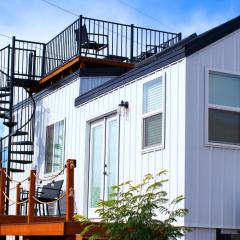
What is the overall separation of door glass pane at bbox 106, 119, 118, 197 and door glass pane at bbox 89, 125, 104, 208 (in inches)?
15.0

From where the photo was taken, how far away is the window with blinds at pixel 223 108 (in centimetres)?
970

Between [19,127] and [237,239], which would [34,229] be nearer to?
[237,239]

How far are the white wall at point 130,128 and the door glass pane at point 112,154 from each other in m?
0.32

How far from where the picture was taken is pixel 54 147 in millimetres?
14594

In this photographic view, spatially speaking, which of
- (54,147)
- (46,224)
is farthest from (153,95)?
(54,147)

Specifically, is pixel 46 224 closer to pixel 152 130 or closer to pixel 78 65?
pixel 152 130

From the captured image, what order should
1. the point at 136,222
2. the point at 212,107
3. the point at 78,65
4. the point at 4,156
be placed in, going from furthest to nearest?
the point at 4,156
the point at 78,65
the point at 212,107
the point at 136,222

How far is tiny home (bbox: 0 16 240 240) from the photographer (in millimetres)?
9383

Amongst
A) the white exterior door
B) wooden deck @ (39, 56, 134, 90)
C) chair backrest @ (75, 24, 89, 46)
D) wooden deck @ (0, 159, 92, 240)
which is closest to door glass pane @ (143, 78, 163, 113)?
the white exterior door

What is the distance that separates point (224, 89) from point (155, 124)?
4.23 feet

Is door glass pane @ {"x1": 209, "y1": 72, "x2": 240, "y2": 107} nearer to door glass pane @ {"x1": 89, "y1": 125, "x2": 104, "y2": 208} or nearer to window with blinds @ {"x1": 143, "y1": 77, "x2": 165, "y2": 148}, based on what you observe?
window with blinds @ {"x1": 143, "y1": 77, "x2": 165, "y2": 148}

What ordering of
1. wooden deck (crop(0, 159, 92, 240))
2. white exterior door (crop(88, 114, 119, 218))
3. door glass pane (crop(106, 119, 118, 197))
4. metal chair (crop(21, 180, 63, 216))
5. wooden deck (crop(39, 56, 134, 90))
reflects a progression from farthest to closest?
1. wooden deck (crop(39, 56, 134, 90))
2. metal chair (crop(21, 180, 63, 216))
3. white exterior door (crop(88, 114, 119, 218))
4. door glass pane (crop(106, 119, 118, 197))
5. wooden deck (crop(0, 159, 92, 240))

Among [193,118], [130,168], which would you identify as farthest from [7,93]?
[193,118]

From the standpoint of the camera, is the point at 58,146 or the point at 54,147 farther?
the point at 54,147
